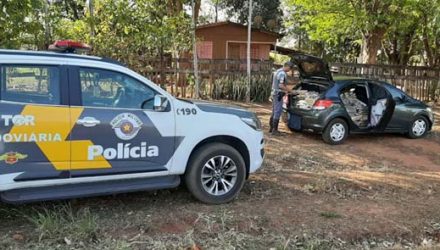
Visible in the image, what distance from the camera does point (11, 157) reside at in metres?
5.18

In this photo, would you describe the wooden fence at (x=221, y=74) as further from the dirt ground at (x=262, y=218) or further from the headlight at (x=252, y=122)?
the headlight at (x=252, y=122)

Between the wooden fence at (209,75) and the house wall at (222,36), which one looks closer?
the wooden fence at (209,75)

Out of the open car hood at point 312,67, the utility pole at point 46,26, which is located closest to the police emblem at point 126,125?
the open car hood at point 312,67

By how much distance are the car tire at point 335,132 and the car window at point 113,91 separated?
6.10m

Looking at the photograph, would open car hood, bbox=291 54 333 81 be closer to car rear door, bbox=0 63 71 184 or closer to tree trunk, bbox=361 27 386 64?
car rear door, bbox=0 63 71 184

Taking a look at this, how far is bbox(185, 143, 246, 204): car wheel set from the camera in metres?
6.24

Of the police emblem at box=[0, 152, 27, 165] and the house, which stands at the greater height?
the house

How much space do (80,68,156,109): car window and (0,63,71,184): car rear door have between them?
250mm

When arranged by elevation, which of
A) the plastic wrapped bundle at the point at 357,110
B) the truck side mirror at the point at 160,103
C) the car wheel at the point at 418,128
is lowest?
the car wheel at the point at 418,128

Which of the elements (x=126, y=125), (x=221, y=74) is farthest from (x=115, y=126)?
(x=221, y=74)

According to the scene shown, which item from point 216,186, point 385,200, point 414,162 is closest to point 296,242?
point 216,186

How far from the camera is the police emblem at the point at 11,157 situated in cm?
515

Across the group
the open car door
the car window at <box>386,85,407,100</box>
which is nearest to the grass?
the open car door

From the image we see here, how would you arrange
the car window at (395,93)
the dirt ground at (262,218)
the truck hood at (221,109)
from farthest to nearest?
1. the car window at (395,93)
2. the truck hood at (221,109)
3. the dirt ground at (262,218)
